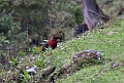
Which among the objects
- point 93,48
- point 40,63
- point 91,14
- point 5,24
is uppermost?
point 91,14

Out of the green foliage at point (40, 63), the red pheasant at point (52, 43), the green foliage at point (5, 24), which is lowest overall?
the green foliage at point (40, 63)

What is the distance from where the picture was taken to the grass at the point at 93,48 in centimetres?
827

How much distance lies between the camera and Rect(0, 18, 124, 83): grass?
27.1ft

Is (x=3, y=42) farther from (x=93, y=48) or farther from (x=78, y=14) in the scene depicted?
(x=78, y=14)

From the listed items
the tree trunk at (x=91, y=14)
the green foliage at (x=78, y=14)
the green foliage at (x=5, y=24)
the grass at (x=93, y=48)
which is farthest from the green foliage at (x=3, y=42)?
the green foliage at (x=78, y=14)

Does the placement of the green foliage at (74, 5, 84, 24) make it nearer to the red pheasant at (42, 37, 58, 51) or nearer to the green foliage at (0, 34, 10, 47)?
the green foliage at (0, 34, 10, 47)

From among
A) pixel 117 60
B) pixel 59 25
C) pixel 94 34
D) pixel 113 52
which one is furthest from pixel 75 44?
pixel 59 25

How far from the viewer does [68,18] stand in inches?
682

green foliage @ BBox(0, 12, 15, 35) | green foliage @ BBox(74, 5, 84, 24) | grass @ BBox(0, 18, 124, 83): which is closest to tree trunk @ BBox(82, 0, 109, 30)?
grass @ BBox(0, 18, 124, 83)

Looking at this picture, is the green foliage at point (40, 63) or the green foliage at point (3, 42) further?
the green foliage at point (3, 42)

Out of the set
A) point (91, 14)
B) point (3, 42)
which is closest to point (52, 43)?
point (3, 42)

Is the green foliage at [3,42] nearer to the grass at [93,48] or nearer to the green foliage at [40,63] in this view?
the grass at [93,48]

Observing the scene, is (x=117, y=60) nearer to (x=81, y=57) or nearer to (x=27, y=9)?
(x=81, y=57)

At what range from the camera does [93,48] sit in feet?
33.3
